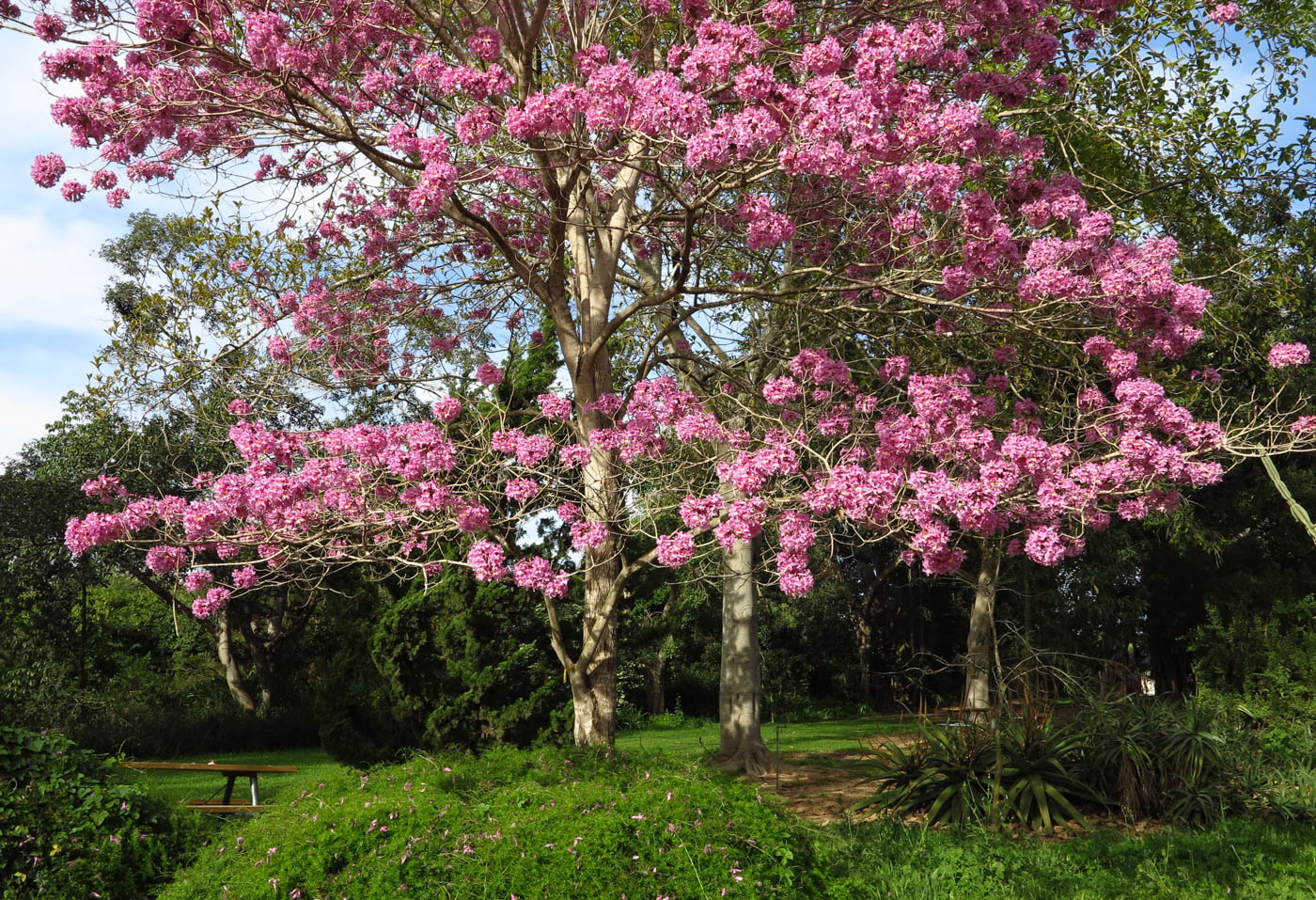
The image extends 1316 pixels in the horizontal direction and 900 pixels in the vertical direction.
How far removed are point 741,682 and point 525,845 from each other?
6.55 m

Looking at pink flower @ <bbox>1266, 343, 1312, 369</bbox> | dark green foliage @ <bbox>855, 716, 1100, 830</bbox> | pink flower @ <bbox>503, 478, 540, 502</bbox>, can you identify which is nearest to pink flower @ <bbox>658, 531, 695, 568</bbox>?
pink flower @ <bbox>503, 478, 540, 502</bbox>

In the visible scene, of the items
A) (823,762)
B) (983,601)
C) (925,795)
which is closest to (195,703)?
(823,762)

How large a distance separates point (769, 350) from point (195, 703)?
1700 cm

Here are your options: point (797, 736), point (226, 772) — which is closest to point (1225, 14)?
point (226, 772)

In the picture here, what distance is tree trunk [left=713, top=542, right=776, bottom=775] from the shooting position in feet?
35.0

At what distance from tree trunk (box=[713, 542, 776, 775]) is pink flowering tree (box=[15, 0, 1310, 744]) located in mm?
2862

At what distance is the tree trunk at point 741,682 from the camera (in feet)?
35.0

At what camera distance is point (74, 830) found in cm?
563

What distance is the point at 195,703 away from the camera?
20.3 metres

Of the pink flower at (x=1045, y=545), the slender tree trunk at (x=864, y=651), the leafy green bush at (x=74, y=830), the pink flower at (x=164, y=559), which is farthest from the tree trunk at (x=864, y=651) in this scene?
the leafy green bush at (x=74, y=830)

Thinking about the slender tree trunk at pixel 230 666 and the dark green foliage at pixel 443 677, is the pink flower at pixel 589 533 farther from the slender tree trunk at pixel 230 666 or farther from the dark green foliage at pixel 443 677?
the slender tree trunk at pixel 230 666

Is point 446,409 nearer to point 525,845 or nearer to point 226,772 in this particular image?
point 525,845

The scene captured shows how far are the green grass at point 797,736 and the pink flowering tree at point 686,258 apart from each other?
627 centimetres

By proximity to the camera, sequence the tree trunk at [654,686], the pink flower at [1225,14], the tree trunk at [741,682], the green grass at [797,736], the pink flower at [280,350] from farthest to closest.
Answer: the tree trunk at [654,686] < the green grass at [797,736] < the tree trunk at [741,682] < the pink flower at [280,350] < the pink flower at [1225,14]
